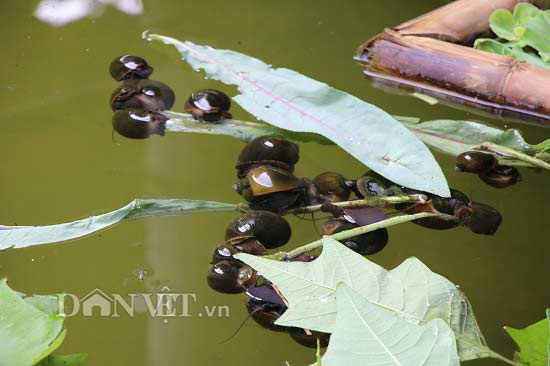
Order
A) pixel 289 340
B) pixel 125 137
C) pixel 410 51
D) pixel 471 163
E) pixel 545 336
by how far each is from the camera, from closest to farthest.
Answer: pixel 545 336
pixel 289 340
pixel 471 163
pixel 125 137
pixel 410 51

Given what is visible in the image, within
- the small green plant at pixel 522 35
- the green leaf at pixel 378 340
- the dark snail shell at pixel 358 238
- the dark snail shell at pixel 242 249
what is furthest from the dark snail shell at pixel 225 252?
the small green plant at pixel 522 35

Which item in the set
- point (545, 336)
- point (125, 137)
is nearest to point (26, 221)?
point (125, 137)

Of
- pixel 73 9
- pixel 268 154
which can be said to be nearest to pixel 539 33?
pixel 268 154

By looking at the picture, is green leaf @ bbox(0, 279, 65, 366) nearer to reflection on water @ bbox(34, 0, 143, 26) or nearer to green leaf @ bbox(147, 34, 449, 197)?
green leaf @ bbox(147, 34, 449, 197)

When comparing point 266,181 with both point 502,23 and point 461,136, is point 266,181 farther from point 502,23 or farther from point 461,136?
point 502,23

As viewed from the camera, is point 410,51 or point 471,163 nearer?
point 471,163

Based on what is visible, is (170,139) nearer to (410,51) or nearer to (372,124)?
(372,124)
